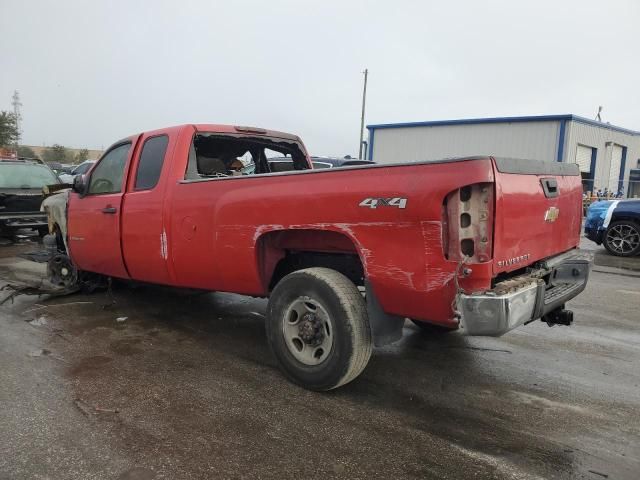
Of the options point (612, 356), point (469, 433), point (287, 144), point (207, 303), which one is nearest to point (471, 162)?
point (469, 433)

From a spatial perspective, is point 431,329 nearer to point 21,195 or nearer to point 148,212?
point 148,212

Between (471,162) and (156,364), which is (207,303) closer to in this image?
(156,364)

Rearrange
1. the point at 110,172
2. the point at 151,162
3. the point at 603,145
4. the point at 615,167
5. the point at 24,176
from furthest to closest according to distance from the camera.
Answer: the point at 615,167, the point at 603,145, the point at 24,176, the point at 110,172, the point at 151,162

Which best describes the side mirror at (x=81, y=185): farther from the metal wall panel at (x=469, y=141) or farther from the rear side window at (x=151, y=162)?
the metal wall panel at (x=469, y=141)

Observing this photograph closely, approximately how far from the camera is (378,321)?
3354 millimetres

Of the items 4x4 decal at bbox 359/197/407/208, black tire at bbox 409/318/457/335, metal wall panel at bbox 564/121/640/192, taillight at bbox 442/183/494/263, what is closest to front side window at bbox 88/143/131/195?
4x4 decal at bbox 359/197/407/208

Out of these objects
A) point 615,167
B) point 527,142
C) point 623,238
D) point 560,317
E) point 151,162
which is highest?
point 527,142

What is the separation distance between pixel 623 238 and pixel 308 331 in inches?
374

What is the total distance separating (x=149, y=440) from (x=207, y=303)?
321 centimetres

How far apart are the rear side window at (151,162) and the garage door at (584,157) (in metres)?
26.0

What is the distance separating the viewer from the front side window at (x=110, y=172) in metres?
5.17

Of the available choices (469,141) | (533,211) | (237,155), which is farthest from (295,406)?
(469,141)

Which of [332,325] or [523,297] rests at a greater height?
[523,297]

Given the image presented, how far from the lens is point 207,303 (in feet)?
19.9
